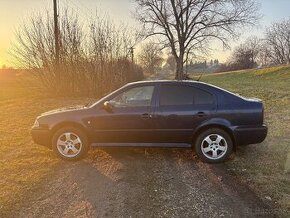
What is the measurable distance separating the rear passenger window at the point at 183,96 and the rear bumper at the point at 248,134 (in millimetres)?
761

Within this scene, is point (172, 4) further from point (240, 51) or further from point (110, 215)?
point (240, 51)

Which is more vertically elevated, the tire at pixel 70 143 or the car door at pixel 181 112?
the car door at pixel 181 112

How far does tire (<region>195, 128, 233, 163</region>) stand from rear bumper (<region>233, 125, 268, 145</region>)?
159mm

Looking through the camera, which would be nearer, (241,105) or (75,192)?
(75,192)

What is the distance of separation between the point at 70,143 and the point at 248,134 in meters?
3.48

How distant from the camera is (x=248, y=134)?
6820 mm

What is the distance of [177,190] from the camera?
18.0 ft

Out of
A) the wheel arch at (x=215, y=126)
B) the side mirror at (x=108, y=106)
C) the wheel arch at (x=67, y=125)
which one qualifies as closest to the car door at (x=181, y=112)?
the wheel arch at (x=215, y=126)

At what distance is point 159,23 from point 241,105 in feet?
133

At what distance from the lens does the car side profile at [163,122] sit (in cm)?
682

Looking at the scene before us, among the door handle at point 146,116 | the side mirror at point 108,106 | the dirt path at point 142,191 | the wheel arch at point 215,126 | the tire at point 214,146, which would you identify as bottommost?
the dirt path at point 142,191

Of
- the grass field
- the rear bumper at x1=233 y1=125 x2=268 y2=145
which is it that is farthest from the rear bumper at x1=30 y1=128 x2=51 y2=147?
the rear bumper at x1=233 y1=125 x2=268 y2=145

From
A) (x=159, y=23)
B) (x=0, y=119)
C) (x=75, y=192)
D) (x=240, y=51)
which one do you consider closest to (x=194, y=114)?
(x=75, y=192)

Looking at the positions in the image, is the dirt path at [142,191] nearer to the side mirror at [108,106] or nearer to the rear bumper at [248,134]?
the rear bumper at [248,134]
